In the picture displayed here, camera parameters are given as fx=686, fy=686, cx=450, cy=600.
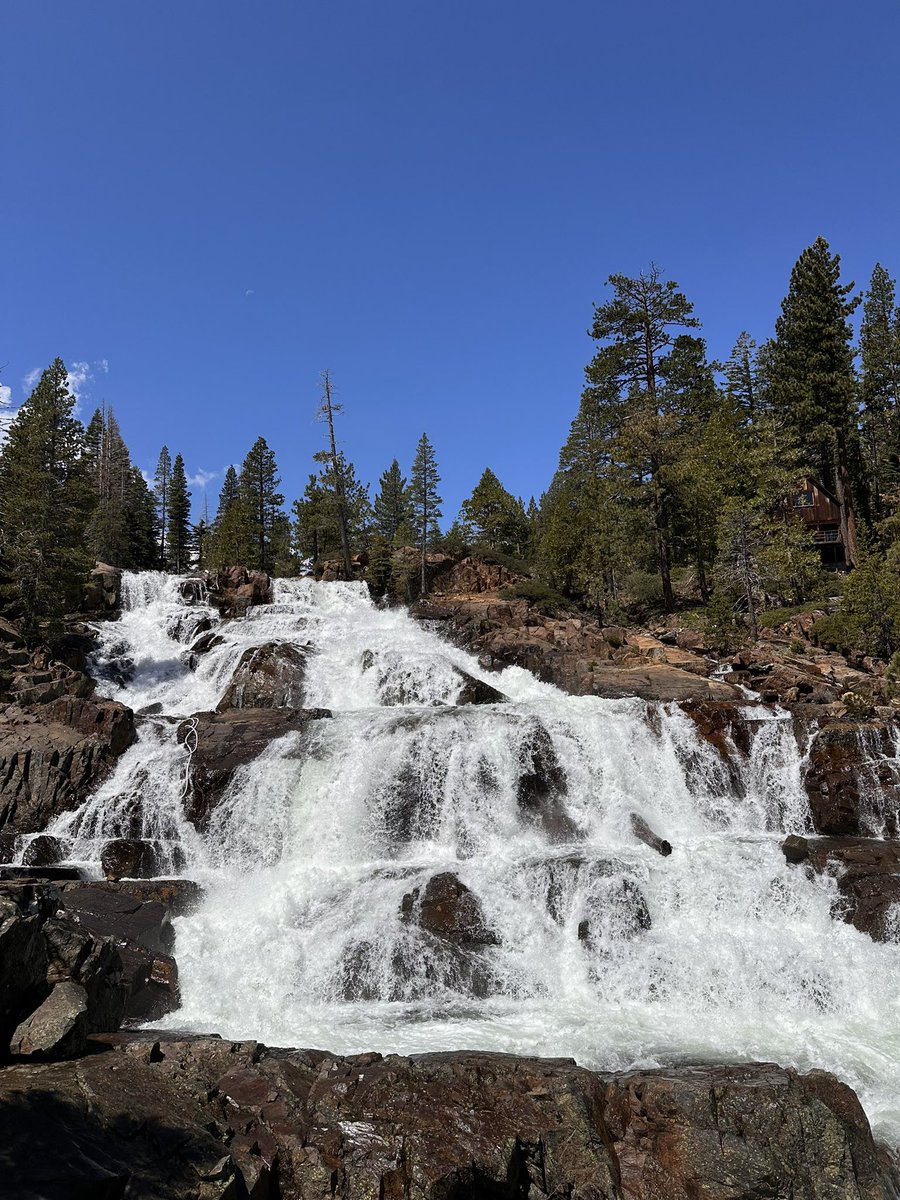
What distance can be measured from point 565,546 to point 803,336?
20.1 m

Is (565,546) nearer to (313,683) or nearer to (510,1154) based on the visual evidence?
(313,683)

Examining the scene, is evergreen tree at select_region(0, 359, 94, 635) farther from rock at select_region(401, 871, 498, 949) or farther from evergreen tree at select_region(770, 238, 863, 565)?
evergreen tree at select_region(770, 238, 863, 565)

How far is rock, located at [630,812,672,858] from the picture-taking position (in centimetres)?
1669

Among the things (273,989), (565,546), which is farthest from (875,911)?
(565,546)

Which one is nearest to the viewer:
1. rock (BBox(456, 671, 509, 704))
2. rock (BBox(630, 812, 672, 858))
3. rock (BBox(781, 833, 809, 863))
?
rock (BBox(781, 833, 809, 863))

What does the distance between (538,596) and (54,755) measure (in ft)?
97.8

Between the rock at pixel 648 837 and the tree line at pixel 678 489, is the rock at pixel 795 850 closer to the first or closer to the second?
the rock at pixel 648 837

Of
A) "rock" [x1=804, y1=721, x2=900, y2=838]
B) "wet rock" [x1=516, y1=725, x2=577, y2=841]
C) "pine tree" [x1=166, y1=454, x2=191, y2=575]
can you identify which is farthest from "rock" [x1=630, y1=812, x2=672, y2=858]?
"pine tree" [x1=166, y1=454, x2=191, y2=575]

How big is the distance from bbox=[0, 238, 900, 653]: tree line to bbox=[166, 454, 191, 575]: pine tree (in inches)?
586

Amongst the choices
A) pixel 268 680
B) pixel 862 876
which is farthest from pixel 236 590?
pixel 862 876

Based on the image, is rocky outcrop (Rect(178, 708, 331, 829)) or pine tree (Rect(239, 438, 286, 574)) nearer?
rocky outcrop (Rect(178, 708, 331, 829))

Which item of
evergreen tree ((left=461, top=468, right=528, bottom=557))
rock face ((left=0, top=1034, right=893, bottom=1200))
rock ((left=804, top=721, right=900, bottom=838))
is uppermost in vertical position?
evergreen tree ((left=461, top=468, right=528, bottom=557))

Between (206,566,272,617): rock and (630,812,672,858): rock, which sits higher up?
(206,566,272,617): rock

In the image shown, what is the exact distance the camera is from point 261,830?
61.3 feet
